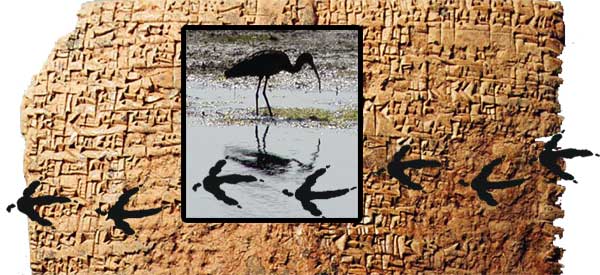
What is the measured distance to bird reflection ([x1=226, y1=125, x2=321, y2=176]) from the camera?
812 cm

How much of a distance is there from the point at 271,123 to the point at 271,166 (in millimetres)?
253

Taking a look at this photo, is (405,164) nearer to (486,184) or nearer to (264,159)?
(486,184)

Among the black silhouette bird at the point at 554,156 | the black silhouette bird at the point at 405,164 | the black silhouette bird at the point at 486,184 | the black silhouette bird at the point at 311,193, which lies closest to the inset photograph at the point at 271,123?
the black silhouette bird at the point at 311,193

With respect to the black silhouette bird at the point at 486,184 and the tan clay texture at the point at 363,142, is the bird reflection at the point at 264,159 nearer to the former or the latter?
the tan clay texture at the point at 363,142

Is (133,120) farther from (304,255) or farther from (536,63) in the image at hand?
(536,63)

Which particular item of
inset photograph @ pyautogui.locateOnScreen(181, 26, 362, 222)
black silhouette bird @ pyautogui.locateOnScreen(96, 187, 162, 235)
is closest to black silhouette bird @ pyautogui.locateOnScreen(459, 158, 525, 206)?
inset photograph @ pyautogui.locateOnScreen(181, 26, 362, 222)

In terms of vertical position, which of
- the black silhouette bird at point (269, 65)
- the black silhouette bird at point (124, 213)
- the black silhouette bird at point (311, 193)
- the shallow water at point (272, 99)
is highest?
the black silhouette bird at point (269, 65)

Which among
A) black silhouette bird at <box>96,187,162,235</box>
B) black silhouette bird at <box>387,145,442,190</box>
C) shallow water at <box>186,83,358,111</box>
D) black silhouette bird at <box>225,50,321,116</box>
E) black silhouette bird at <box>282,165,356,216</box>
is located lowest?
black silhouette bird at <box>96,187,162,235</box>

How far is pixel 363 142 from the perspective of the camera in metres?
8.22

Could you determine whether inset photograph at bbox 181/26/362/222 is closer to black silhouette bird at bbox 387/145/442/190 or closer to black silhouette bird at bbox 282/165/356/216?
black silhouette bird at bbox 282/165/356/216

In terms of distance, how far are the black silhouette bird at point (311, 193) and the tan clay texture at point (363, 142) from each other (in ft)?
0.46

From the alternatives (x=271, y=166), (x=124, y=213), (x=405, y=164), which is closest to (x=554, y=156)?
(x=405, y=164)

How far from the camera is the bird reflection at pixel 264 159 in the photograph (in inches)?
320

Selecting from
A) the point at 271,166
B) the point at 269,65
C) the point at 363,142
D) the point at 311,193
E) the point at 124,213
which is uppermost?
the point at 269,65
